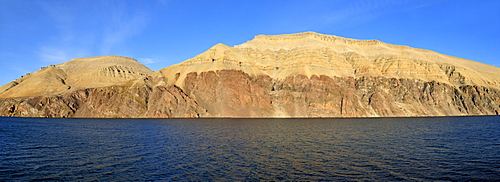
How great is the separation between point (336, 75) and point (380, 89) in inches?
937

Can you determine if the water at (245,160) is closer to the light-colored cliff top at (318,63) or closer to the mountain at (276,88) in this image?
the mountain at (276,88)

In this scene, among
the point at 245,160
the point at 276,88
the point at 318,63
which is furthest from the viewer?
the point at 318,63

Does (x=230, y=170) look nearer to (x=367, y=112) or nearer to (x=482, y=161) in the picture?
(x=482, y=161)

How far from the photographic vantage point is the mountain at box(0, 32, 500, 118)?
133625 mm

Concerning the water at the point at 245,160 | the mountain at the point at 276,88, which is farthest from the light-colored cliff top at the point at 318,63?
the water at the point at 245,160

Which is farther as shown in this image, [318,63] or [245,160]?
[318,63]

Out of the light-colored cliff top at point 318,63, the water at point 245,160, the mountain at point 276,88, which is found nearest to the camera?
the water at point 245,160

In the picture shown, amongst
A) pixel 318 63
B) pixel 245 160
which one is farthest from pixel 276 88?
pixel 245 160

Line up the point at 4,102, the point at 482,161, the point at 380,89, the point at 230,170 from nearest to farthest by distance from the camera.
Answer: the point at 230,170 < the point at 482,161 < the point at 4,102 < the point at 380,89

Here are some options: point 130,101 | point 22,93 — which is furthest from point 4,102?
point 130,101

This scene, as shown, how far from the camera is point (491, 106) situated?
164 m

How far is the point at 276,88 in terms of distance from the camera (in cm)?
15000

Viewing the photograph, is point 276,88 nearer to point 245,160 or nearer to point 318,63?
point 318,63

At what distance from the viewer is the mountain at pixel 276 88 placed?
438 feet
